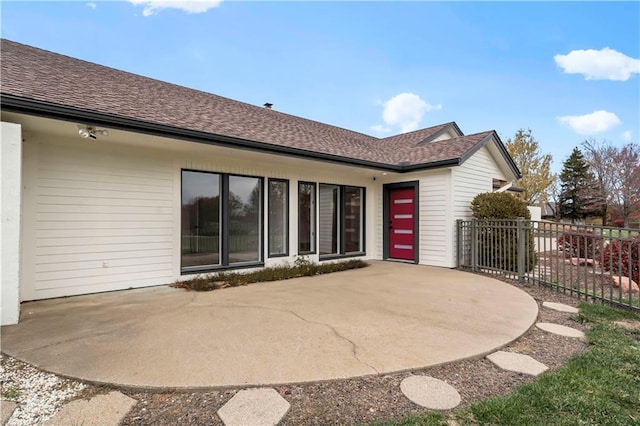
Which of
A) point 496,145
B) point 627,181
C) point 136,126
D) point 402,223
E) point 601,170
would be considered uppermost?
point 601,170

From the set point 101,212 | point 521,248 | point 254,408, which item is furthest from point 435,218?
point 101,212

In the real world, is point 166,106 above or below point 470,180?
above

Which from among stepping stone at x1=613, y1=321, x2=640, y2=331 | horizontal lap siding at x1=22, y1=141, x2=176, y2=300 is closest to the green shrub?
stepping stone at x1=613, y1=321, x2=640, y2=331

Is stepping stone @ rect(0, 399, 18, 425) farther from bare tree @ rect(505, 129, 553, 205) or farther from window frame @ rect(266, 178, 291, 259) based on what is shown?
bare tree @ rect(505, 129, 553, 205)

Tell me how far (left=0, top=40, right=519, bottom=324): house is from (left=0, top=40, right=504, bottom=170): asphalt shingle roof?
50 millimetres

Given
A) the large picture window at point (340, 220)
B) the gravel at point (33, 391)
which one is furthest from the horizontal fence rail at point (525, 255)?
the gravel at point (33, 391)

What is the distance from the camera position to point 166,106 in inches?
252

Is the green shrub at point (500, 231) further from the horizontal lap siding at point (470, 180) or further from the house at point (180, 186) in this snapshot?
the house at point (180, 186)

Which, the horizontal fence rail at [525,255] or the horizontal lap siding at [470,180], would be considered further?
the horizontal lap siding at [470,180]

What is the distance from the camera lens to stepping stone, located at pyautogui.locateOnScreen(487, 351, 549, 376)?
9.16ft

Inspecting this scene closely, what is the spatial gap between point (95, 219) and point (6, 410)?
13.6ft

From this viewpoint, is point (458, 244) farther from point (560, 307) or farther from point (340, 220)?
point (560, 307)

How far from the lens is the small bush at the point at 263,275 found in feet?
19.9

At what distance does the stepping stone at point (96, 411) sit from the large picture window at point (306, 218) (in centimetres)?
617
